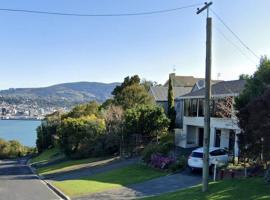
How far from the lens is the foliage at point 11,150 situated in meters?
97.4

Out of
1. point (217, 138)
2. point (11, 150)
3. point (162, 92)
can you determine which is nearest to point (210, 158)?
point (217, 138)

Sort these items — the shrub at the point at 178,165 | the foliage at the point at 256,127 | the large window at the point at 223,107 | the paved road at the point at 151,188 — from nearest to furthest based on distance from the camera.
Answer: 1. the foliage at the point at 256,127
2. the paved road at the point at 151,188
3. the shrub at the point at 178,165
4. the large window at the point at 223,107

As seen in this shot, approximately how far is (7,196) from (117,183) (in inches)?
251

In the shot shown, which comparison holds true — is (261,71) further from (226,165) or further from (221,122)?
(221,122)

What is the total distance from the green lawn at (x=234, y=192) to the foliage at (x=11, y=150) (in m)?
83.6

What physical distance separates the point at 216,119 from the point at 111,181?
13.1 metres

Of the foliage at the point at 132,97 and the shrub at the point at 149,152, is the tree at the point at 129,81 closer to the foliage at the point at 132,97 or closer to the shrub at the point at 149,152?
the foliage at the point at 132,97

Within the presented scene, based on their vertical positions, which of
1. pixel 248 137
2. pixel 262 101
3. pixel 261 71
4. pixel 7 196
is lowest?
pixel 7 196

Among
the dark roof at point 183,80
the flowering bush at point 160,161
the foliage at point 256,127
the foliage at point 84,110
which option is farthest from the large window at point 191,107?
the dark roof at point 183,80

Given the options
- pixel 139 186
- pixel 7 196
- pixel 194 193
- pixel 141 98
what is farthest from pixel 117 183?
pixel 141 98

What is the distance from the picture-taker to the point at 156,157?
109 feet

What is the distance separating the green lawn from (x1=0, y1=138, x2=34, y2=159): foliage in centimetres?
8359

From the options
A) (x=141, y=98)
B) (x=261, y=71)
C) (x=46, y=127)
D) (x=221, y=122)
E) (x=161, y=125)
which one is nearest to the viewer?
(x=261, y=71)

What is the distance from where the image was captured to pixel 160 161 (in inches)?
1266
